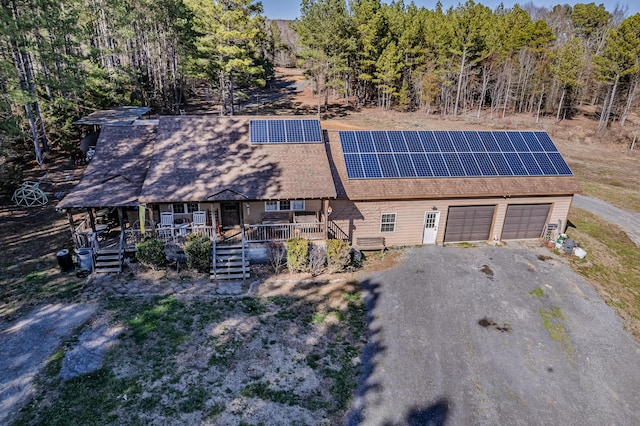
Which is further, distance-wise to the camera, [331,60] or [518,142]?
[331,60]

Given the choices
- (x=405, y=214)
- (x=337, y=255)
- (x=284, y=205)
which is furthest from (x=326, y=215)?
(x=405, y=214)

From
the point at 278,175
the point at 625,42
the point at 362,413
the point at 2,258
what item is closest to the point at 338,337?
the point at 362,413

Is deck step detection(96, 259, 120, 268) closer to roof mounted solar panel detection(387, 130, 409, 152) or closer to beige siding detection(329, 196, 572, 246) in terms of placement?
beige siding detection(329, 196, 572, 246)

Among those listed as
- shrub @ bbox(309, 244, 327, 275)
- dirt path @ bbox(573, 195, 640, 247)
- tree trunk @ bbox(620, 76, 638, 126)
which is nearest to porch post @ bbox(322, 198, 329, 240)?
shrub @ bbox(309, 244, 327, 275)

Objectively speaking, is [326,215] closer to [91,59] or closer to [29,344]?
[29,344]

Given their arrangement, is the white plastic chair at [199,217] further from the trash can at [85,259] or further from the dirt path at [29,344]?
the dirt path at [29,344]
